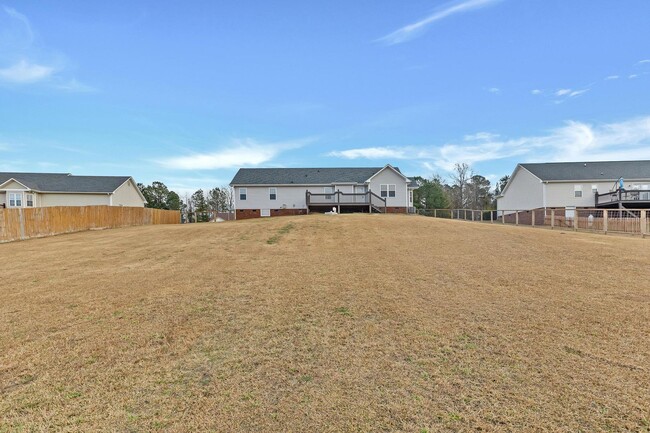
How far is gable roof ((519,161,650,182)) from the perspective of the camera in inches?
1247

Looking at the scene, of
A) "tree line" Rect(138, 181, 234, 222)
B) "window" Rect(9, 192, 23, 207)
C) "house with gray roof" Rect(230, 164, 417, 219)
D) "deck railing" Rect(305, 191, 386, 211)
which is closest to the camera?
"window" Rect(9, 192, 23, 207)

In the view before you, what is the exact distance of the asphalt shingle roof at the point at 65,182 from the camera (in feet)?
98.9

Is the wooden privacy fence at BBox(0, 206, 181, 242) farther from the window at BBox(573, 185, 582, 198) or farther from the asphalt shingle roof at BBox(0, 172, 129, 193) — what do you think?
the window at BBox(573, 185, 582, 198)

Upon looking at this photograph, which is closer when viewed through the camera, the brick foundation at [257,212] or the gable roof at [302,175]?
the brick foundation at [257,212]

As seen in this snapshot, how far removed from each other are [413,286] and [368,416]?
4.10 metres

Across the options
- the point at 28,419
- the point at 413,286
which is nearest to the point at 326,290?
the point at 413,286

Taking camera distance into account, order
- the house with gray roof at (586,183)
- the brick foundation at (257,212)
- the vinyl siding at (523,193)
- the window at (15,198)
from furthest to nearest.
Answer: the vinyl siding at (523,193)
the brick foundation at (257,212)
the house with gray roof at (586,183)
the window at (15,198)

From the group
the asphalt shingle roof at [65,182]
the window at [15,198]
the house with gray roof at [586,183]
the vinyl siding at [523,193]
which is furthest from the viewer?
the vinyl siding at [523,193]

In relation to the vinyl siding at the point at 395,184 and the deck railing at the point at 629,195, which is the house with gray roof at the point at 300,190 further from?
the deck railing at the point at 629,195

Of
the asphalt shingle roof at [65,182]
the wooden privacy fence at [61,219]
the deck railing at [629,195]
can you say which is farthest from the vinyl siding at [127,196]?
the deck railing at [629,195]

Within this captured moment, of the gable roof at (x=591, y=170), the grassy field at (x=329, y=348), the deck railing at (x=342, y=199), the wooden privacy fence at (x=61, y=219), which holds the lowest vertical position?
the grassy field at (x=329, y=348)

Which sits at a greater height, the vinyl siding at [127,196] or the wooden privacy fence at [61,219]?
the vinyl siding at [127,196]

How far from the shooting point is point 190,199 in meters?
60.4

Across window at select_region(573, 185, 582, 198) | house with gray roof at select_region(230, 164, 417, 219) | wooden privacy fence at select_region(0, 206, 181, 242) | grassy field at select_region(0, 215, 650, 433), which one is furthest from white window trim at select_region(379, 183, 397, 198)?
grassy field at select_region(0, 215, 650, 433)
